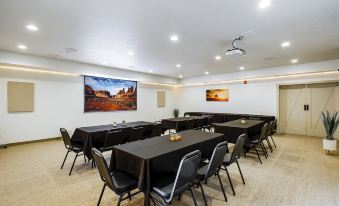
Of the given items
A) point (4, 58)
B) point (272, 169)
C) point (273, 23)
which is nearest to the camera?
point (273, 23)

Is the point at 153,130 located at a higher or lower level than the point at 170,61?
lower

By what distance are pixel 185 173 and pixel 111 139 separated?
232cm

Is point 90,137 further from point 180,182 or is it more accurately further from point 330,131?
point 330,131

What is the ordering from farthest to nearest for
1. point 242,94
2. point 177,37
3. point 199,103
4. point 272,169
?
point 199,103, point 242,94, point 177,37, point 272,169

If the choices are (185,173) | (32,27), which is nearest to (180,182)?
(185,173)

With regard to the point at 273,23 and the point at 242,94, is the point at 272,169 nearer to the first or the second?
the point at 273,23

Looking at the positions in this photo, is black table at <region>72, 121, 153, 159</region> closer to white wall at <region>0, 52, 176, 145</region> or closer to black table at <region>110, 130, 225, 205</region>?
black table at <region>110, 130, 225, 205</region>

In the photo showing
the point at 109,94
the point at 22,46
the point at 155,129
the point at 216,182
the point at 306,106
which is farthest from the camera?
the point at 109,94

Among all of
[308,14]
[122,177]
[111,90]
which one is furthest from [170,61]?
[122,177]

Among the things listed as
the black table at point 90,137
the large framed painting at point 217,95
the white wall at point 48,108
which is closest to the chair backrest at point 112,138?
the black table at point 90,137

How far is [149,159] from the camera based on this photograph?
6.64ft

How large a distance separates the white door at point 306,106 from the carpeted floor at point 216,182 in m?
2.92

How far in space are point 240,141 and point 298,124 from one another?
6417mm

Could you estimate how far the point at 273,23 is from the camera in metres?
3.26
